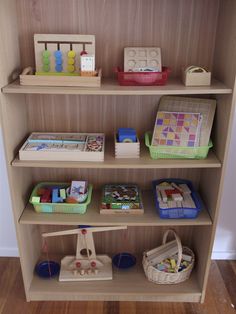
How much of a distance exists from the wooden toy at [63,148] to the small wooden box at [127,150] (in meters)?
0.07

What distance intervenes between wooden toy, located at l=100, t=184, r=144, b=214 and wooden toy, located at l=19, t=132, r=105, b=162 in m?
0.30

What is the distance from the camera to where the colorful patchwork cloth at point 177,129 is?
161 centimetres

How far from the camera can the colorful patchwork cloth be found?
1.61 meters

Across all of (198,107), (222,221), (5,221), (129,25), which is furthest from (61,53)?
(222,221)

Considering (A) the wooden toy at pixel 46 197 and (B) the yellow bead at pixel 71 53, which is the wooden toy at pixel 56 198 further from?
(B) the yellow bead at pixel 71 53

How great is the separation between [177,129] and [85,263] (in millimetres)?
973

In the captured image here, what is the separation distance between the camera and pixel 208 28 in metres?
1.60

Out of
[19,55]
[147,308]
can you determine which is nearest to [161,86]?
[19,55]

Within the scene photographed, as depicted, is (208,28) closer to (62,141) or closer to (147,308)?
(62,141)

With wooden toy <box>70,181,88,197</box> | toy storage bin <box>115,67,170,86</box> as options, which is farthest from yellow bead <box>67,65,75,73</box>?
wooden toy <box>70,181,88,197</box>

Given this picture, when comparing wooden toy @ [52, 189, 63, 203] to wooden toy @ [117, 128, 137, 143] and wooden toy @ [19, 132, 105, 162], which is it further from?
wooden toy @ [117, 128, 137, 143]

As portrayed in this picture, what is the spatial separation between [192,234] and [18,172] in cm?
110

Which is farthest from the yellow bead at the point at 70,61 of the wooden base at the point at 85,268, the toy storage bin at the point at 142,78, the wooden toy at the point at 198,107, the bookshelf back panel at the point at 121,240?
the wooden base at the point at 85,268

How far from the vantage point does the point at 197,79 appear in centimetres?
149
